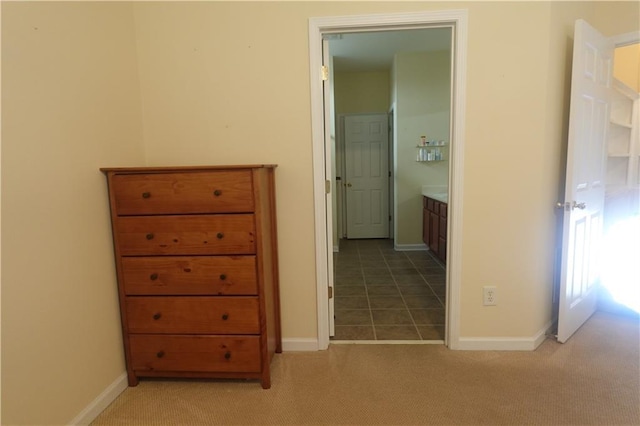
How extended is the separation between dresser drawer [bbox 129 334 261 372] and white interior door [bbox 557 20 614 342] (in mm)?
1937

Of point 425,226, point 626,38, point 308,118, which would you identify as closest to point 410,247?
point 425,226

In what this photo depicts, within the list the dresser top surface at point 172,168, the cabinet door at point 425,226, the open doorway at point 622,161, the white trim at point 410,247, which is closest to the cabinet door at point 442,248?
the cabinet door at point 425,226

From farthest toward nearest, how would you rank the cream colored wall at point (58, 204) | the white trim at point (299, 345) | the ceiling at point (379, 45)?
the ceiling at point (379, 45) < the white trim at point (299, 345) < the cream colored wall at point (58, 204)

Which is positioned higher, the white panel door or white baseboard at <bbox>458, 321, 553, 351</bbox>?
the white panel door

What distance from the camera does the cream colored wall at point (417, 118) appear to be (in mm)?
4633

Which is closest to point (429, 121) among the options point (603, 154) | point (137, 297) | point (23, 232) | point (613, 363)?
point (603, 154)

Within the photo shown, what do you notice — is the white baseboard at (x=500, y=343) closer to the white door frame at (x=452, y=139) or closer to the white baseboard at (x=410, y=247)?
the white door frame at (x=452, y=139)

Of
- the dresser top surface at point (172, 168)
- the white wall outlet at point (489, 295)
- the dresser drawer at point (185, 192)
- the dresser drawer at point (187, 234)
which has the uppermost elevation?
the dresser top surface at point (172, 168)

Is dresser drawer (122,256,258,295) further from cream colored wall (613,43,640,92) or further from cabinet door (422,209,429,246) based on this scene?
cream colored wall (613,43,640,92)

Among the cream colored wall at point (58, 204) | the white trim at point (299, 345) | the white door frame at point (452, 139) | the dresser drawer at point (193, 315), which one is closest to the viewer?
the cream colored wall at point (58, 204)

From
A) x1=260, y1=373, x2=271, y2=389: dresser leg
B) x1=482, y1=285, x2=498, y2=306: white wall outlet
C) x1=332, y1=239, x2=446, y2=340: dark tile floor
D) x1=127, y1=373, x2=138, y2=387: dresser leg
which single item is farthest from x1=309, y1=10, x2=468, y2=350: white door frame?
x1=127, y1=373, x2=138, y2=387: dresser leg

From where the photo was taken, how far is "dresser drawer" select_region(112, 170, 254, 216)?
1.71 metres

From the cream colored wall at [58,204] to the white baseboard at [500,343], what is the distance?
6.72 ft

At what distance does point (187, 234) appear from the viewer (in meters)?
1.76
